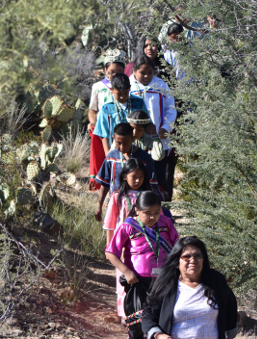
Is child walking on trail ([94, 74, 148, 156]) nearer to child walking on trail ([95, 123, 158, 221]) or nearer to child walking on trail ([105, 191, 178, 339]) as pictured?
child walking on trail ([95, 123, 158, 221])

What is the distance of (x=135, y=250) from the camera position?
333 centimetres

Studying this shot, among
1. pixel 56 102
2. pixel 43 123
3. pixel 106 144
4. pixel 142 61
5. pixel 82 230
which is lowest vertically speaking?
pixel 82 230

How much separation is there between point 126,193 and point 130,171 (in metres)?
0.21

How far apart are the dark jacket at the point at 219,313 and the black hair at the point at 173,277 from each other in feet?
0.08

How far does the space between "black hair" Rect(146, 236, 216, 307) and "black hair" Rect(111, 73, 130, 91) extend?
2094 mm

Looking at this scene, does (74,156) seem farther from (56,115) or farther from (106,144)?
(106,144)

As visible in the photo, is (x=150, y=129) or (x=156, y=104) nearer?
(x=150, y=129)

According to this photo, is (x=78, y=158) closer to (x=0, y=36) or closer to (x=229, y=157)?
(x=229, y=157)

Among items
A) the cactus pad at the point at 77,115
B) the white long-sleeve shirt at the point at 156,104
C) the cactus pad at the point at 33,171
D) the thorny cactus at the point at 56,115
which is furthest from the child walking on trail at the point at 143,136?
the cactus pad at the point at 77,115

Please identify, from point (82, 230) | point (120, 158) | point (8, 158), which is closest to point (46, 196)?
point (82, 230)

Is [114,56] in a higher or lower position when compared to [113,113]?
higher

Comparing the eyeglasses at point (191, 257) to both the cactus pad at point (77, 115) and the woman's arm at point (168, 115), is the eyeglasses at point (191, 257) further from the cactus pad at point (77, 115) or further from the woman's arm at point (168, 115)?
the cactus pad at point (77, 115)

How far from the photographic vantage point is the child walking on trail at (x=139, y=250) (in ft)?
10.7

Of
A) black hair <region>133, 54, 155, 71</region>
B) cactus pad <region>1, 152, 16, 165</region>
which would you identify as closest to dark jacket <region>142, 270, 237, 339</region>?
black hair <region>133, 54, 155, 71</region>
